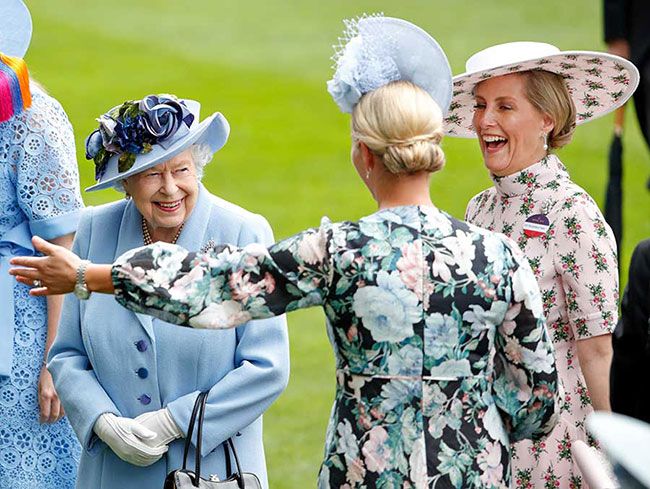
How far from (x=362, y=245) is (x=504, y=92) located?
129 centimetres

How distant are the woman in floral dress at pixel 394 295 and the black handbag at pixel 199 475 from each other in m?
0.67

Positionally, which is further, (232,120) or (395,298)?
(232,120)

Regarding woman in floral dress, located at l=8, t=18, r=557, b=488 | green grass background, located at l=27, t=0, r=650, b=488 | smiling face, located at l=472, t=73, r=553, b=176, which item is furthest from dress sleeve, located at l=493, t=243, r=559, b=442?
green grass background, located at l=27, t=0, r=650, b=488

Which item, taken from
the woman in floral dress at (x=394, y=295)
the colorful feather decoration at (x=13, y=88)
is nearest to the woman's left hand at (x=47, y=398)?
the colorful feather decoration at (x=13, y=88)

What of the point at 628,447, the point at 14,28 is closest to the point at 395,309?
the point at 628,447

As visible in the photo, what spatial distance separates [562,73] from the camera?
4738 millimetres

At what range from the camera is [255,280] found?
3615 millimetres

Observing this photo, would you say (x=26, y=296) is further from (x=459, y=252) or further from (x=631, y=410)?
(x=631, y=410)

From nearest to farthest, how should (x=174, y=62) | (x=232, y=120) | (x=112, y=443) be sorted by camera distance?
(x=112, y=443) < (x=232, y=120) < (x=174, y=62)

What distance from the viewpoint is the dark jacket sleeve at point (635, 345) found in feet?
11.6

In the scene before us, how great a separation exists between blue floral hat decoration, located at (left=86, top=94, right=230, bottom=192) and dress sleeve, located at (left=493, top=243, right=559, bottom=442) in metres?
1.30

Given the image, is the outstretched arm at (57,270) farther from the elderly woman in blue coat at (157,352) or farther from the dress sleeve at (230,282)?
the elderly woman in blue coat at (157,352)

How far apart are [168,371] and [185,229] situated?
48 centimetres

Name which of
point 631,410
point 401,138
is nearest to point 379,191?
point 401,138
